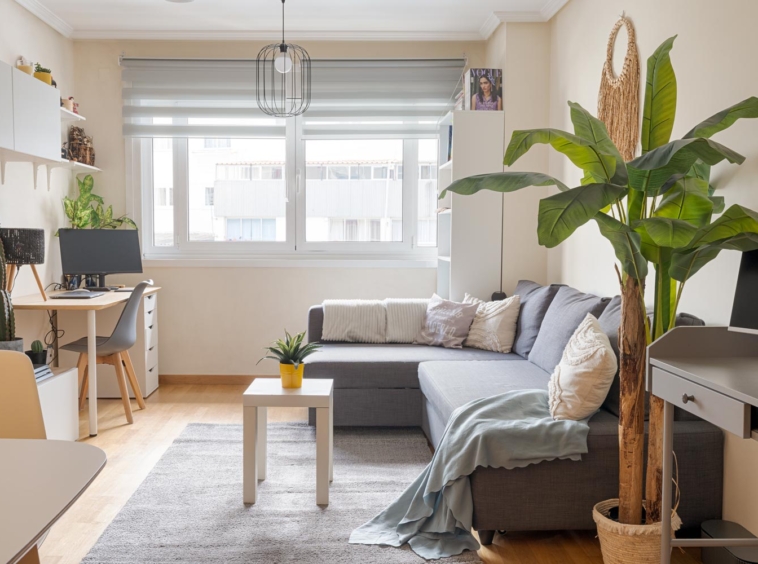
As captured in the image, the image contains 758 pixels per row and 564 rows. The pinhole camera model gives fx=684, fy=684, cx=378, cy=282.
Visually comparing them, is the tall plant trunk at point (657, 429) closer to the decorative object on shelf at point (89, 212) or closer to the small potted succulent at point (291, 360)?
the small potted succulent at point (291, 360)

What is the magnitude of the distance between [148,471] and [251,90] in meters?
2.94

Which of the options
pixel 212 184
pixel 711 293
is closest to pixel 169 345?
pixel 212 184

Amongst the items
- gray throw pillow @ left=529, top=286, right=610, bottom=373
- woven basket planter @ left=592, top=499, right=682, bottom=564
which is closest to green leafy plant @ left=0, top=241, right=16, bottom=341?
gray throw pillow @ left=529, top=286, right=610, bottom=373

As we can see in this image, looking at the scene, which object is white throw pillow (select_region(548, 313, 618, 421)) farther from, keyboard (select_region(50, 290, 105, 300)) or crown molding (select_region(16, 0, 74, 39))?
crown molding (select_region(16, 0, 74, 39))

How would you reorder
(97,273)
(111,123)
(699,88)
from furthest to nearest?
(111,123) < (97,273) < (699,88)

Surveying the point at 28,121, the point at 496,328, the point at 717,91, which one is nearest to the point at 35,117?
the point at 28,121

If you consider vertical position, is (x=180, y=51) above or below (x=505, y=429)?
above

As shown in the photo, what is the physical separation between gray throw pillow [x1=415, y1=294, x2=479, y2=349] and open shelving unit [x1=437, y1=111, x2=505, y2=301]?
14.4 inches

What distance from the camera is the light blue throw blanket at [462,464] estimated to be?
238cm

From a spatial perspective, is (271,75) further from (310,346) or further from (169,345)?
(310,346)

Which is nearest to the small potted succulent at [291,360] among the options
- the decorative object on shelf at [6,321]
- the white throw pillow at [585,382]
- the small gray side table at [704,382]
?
the white throw pillow at [585,382]

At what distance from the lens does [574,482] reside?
239 centimetres

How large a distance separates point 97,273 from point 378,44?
8.47 ft

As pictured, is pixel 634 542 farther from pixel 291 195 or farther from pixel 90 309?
pixel 291 195
